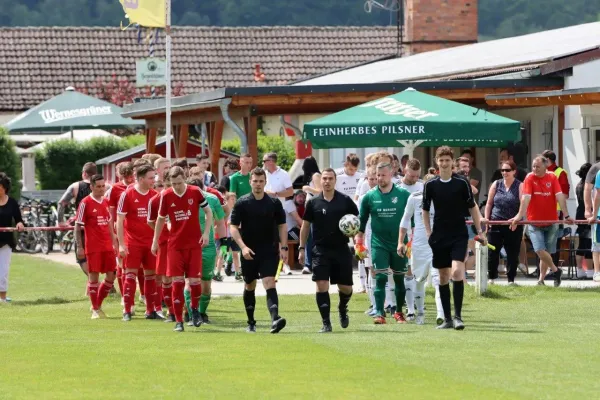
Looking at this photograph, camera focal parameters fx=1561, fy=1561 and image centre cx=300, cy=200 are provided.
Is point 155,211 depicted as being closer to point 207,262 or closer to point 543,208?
point 207,262

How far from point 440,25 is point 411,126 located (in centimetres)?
1889

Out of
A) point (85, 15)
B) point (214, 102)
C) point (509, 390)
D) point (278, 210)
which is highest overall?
point (85, 15)

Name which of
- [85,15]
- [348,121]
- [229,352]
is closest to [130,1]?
[348,121]

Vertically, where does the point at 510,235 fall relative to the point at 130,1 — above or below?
below

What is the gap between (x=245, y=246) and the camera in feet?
53.0

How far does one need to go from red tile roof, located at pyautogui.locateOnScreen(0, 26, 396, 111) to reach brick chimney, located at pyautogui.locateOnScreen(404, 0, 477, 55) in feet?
55.0

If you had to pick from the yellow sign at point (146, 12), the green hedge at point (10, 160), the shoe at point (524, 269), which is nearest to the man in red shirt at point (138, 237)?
the shoe at point (524, 269)

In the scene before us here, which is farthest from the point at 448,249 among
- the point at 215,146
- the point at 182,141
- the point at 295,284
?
the point at 182,141

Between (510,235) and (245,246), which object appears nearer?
(245,246)

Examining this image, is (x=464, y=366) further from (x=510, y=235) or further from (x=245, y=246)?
(x=510, y=235)

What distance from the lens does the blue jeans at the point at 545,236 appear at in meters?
22.1

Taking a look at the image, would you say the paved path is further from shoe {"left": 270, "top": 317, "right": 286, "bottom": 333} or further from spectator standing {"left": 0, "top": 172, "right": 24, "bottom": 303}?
shoe {"left": 270, "top": 317, "right": 286, "bottom": 333}

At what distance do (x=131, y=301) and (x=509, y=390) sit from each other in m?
7.99

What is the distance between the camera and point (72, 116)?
4012 centimetres
